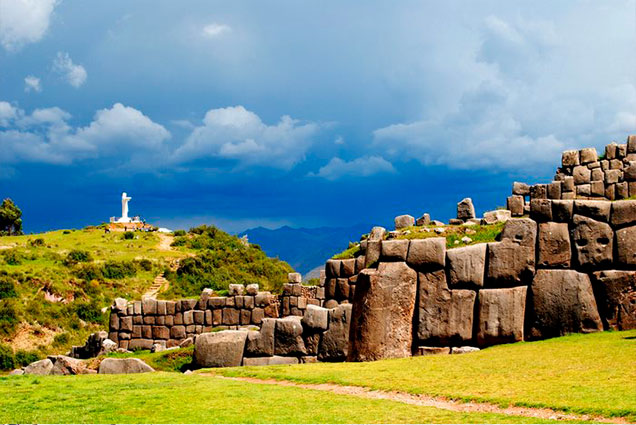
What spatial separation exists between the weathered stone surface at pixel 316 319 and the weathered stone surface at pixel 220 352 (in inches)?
81.7

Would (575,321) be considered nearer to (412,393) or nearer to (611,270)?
(611,270)

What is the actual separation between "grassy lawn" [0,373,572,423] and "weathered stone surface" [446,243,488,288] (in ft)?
20.3

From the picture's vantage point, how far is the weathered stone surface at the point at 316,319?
2073 centimetres

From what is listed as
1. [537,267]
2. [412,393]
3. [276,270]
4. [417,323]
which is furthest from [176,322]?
[276,270]

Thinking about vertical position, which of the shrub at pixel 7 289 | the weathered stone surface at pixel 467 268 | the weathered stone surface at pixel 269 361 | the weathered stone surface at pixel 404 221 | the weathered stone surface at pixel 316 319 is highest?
the weathered stone surface at pixel 404 221

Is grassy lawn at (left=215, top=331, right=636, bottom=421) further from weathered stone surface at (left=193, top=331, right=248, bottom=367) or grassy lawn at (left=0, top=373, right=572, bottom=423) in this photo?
weathered stone surface at (left=193, top=331, right=248, bottom=367)

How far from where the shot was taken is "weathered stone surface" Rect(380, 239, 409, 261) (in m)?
18.9

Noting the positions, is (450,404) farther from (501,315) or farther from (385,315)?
(385,315)

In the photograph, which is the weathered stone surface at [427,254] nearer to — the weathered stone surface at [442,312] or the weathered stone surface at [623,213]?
the weathered stone surface at [442,312]

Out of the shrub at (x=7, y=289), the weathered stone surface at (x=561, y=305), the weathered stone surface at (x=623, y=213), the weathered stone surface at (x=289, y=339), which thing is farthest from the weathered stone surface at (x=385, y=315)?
the shrub at (x=7, y=289)

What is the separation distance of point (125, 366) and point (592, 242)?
14.0 m

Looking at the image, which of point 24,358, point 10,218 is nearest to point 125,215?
point 10,218

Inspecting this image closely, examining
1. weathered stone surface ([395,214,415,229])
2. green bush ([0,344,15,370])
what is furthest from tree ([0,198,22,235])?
weathered stone surface ([395,214,415,229])

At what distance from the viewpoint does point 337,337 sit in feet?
66.6
